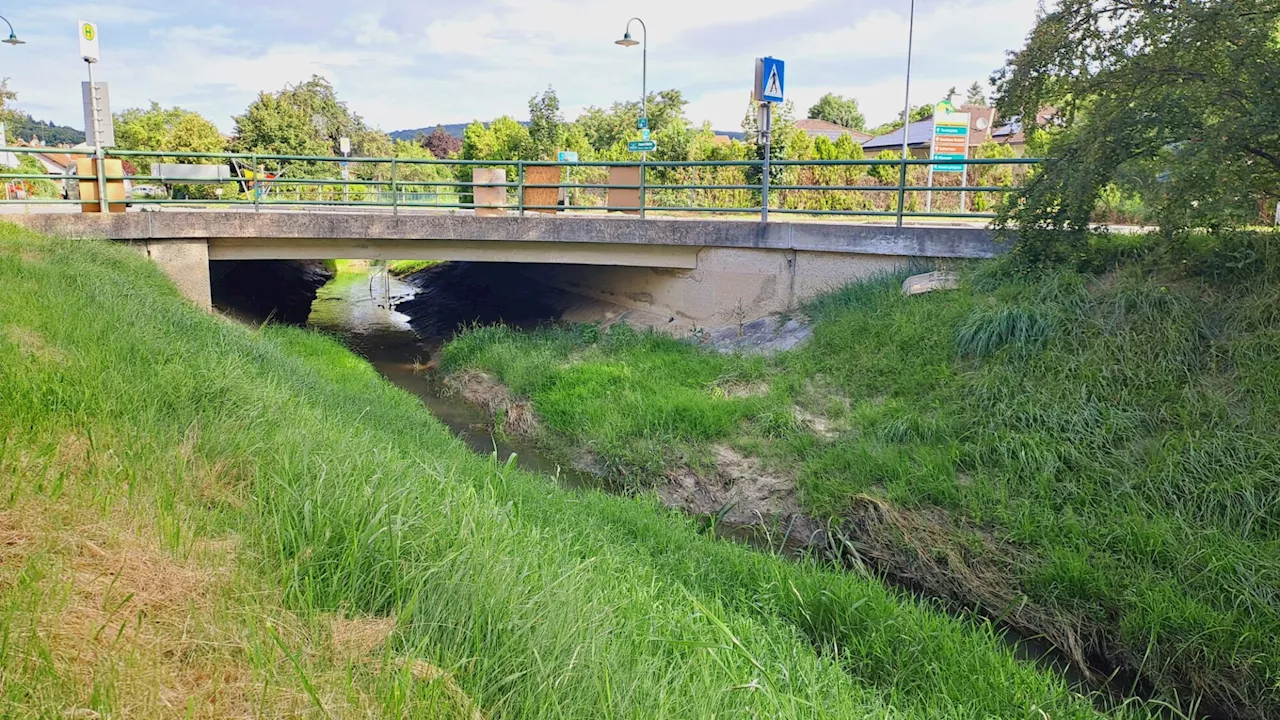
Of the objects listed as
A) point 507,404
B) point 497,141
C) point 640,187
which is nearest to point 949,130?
point 640,187

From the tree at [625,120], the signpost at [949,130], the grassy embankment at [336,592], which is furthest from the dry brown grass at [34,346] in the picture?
the tree at [625,120]

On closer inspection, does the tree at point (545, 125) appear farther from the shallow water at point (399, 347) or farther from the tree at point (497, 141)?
the shallow water at point (399, 347)

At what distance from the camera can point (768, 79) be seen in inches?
498

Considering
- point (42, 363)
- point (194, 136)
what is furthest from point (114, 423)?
point (194, 136)

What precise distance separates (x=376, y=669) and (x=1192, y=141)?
846 centimetres

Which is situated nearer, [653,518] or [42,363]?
[42,363]

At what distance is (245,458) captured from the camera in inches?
187

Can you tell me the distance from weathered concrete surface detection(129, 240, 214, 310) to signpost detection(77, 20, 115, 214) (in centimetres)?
88

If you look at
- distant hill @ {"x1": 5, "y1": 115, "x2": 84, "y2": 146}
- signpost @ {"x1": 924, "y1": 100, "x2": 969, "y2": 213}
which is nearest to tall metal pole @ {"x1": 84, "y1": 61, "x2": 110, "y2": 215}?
signpost @ {"x1": 924, "y1": 100, "x2": 969, "y2": 213}

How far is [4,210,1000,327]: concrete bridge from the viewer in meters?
12.8

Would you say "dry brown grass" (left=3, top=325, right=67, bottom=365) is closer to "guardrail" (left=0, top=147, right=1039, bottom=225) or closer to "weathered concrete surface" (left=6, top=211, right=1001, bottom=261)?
"guardrail" (left=0, top=147, right=1039, bottom=225)

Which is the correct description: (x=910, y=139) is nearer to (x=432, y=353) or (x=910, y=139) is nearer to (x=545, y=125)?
(x=545, y=125)

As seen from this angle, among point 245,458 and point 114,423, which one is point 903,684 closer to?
point 245,458

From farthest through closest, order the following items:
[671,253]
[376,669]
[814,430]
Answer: [671,253] < [814,430] < [376,669]
